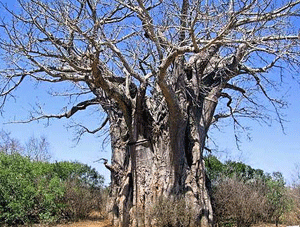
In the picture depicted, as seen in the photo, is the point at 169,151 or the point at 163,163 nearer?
the point at 169,151

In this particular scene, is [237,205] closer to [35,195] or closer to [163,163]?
[163,163]

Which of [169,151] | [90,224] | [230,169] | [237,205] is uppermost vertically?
[230,169]

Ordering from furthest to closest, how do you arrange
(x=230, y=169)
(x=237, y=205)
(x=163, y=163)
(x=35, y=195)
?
(x=230, y=169), (x=237, y=205), (x=35, y=195), (x=163, y=163)

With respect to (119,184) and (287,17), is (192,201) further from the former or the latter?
(287,17)

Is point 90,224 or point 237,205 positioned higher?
point 237,205

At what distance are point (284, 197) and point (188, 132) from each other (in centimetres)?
444

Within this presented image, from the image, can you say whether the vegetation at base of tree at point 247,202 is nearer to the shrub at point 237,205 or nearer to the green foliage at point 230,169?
the shrub at point 237,205

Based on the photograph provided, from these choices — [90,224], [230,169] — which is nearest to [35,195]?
[90,224]

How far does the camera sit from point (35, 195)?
1252cm

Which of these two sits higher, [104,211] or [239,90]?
[239,90]

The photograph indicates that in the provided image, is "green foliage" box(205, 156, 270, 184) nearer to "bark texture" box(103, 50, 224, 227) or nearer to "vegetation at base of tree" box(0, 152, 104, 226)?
"bark texture" box(103, 50, 224, 227)

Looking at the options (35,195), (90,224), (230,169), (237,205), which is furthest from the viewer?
(230,169)

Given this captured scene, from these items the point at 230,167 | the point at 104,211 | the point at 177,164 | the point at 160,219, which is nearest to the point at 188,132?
the point at 177,164

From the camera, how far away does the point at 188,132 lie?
505 inches
